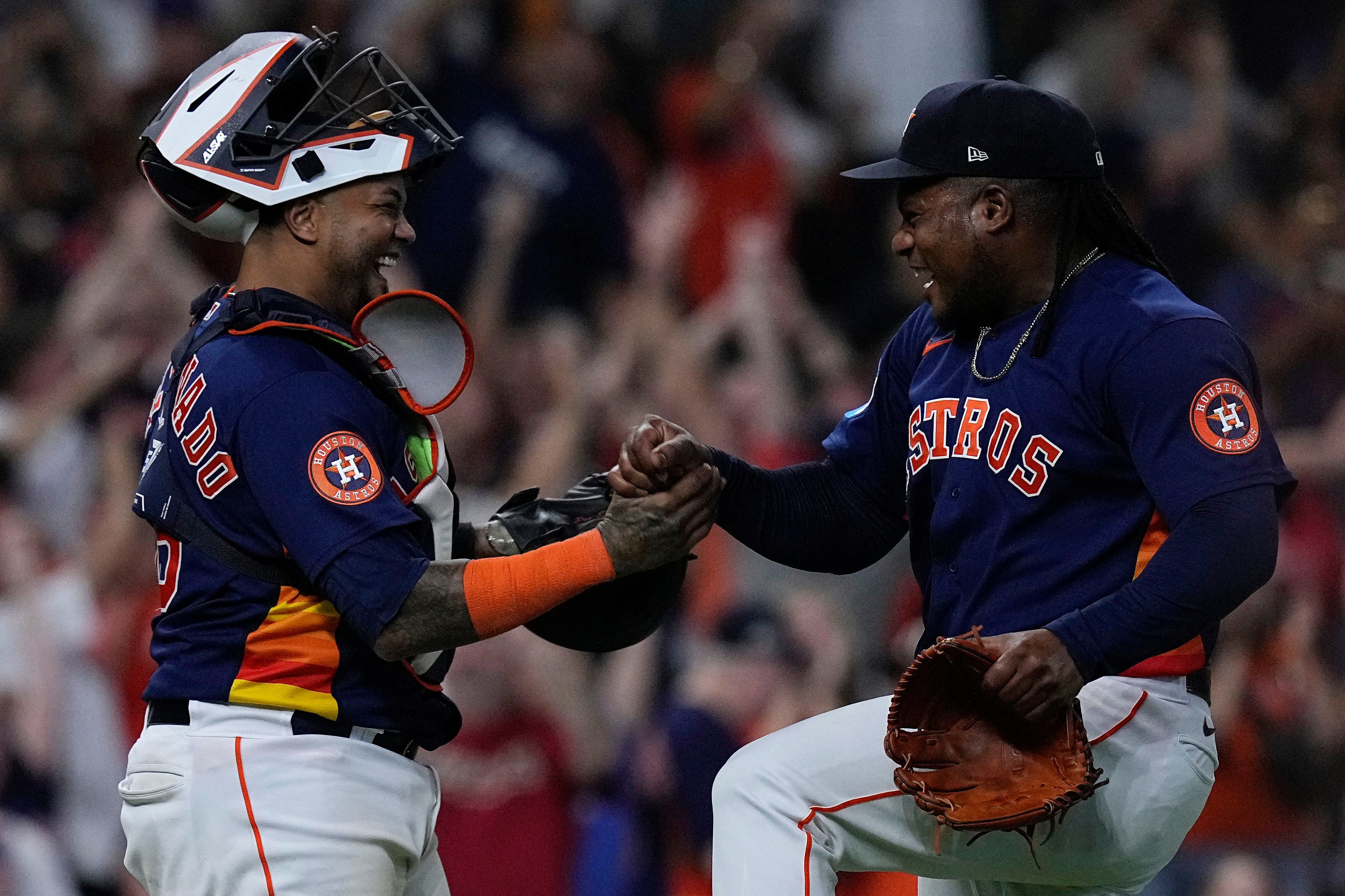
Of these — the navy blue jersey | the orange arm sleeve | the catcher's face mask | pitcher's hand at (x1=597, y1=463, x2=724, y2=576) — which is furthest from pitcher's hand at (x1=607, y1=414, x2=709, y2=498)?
the navy blue jersey

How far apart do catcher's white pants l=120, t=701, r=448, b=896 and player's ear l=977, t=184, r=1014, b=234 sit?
5.09ft

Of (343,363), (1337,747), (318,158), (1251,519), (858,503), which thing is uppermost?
(318,158)

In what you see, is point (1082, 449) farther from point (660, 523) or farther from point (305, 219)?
point (305, 219)

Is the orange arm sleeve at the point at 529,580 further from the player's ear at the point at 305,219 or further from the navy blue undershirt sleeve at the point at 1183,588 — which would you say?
the navy blue undershirt sleeve at the point at 1183,588

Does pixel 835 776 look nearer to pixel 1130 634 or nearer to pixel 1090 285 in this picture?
pixel 1130 634

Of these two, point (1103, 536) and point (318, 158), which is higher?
point (318, 158)

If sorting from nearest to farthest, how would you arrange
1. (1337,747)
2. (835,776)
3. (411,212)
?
(835,776), (1337,747), (411,212)

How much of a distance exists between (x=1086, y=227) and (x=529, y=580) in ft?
4.29

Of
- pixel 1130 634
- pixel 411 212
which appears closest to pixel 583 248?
pixel 411 212

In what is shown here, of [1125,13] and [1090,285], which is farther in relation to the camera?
[1125,13]

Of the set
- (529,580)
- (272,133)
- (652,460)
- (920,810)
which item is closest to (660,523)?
(652,460)

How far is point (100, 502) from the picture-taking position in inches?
259

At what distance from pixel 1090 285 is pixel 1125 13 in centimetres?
509

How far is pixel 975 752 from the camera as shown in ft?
9.26
